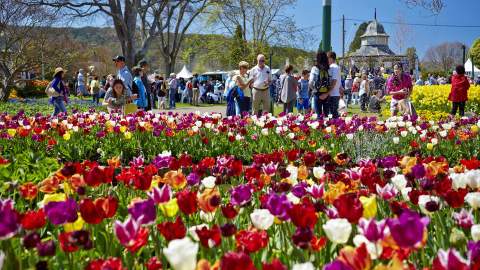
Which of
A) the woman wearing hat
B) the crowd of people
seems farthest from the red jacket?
the woman wearing hat

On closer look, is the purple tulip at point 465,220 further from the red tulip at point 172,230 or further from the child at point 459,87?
the child at point 459,87

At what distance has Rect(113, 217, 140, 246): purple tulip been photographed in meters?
1.58

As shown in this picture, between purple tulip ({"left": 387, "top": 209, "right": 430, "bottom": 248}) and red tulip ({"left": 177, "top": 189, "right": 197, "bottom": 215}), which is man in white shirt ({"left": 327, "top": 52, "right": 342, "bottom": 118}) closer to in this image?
red tulip ({"left": 177, "top": 189, "right": 197, "bottom": 215})

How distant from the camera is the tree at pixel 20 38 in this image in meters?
20.4

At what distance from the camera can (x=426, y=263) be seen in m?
1.88

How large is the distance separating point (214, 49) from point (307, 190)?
41.5 metres

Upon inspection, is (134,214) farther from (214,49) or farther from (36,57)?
(214,49)

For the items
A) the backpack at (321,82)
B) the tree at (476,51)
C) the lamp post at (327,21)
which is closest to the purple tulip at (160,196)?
Result: the lamp post at (327,21)

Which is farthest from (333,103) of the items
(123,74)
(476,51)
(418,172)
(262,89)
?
(476,51)

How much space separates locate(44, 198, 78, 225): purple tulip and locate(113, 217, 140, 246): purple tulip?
27cm

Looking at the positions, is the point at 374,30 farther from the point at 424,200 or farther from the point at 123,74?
the point at 424,200

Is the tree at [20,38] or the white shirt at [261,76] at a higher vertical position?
the tree at [20,38]

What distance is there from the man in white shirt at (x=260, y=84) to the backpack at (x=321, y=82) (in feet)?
3.62

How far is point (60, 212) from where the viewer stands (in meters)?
1.77
